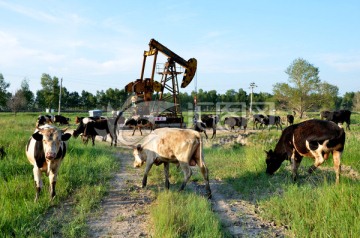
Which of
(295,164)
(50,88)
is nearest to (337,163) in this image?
(295,164)

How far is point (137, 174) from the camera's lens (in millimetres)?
8781

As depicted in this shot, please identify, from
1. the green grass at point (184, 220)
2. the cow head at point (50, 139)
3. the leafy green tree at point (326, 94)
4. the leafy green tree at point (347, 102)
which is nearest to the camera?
the green grass at point (184, 220)

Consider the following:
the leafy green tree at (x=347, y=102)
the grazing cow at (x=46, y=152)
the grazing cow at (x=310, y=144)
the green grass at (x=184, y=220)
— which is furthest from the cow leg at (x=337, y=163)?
the leafy green tree at (x=347, y=102)

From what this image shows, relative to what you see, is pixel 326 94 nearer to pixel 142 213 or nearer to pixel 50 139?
pixel 142 213

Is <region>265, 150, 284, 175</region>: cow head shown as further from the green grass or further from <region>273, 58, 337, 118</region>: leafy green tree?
<region>273, 58, 337, 118</region>: leafy green tree

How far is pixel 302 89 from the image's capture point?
145 ft

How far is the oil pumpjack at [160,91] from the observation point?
18484 mm

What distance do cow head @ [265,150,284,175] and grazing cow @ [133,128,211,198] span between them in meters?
2.41

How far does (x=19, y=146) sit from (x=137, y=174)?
4785 millimetres

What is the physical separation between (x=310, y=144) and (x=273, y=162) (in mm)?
1356

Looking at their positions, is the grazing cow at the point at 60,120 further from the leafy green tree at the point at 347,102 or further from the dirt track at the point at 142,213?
the leafy green tree at the point at 347,102

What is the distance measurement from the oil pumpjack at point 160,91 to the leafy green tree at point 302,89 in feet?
93.4

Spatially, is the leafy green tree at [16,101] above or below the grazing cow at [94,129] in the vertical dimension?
above

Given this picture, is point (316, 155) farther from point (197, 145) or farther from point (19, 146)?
point (19, 146)
